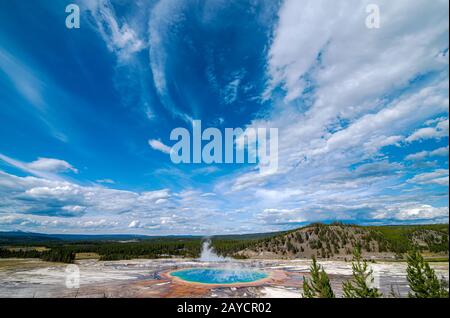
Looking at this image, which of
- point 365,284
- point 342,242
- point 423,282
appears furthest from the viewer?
point 342,242

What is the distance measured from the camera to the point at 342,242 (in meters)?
74.6

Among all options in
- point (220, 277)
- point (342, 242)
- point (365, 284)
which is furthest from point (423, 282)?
point (342, 242)

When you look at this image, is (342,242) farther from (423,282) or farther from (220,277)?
(423,282)

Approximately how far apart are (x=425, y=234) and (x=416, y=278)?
8016 cm

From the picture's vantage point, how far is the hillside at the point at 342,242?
67.1m

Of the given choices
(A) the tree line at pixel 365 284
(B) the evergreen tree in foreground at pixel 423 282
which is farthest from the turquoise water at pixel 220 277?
(B) the evergreen tree in foreground at pixel 423 282

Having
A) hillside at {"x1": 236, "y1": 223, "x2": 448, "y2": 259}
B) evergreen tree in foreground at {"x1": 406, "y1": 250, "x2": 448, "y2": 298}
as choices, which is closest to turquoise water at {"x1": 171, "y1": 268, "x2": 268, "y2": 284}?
evergreen tree in foreground at {"x1": 406, "y1": 250, "x2": 448, "y2": 298}

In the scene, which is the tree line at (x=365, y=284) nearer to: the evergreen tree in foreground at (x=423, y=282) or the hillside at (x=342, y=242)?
the evergreen tree in foreground at (x=423, y=282)

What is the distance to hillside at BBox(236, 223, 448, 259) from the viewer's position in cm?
6706

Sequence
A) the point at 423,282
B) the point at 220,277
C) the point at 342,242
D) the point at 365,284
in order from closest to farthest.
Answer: the point at 365,284 < the point at 423,282 < the point at 220,277 < the point at 342,242

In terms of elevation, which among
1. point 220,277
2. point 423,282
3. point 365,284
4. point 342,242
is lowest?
point 220,277

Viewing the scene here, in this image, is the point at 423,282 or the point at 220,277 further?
the point at 220,277
